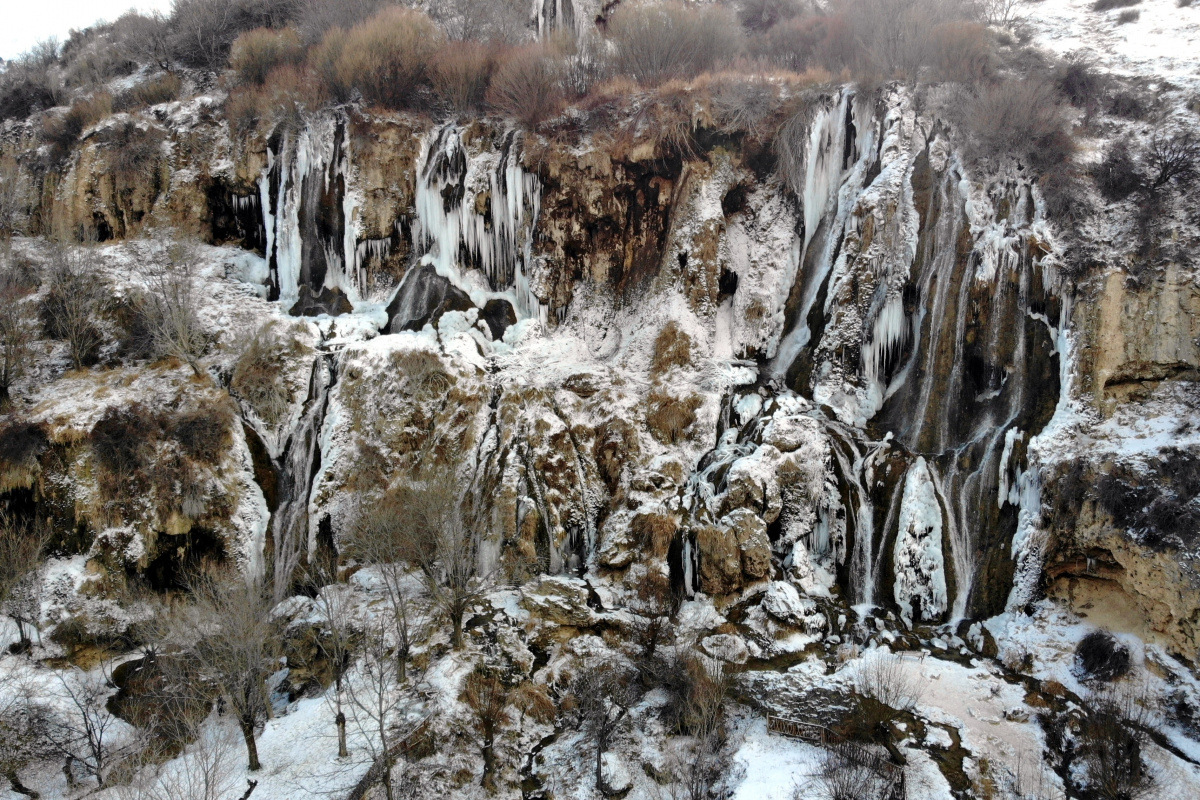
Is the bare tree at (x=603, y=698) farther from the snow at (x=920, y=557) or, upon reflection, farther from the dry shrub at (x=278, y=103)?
the dry shrub at (x=278, y=103)

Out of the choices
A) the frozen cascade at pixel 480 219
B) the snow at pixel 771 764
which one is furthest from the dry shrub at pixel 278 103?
the snow at pixel 771 764

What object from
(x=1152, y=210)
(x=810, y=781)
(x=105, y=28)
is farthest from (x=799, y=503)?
(x=105, y=28)

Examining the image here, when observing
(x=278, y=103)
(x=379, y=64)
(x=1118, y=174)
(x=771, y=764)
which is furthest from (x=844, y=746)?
(x=278, y=103)

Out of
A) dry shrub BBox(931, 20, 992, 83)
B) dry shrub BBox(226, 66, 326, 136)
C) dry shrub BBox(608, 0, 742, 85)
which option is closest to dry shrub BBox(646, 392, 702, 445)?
dry shrub BBox(931, 20, 992, 83)

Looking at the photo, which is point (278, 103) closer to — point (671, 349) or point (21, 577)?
point (671, 349)

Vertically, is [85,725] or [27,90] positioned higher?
[27,90]

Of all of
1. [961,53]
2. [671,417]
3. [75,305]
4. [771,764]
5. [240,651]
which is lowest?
[771,764]

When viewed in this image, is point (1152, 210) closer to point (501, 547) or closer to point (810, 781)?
point (810, 781)

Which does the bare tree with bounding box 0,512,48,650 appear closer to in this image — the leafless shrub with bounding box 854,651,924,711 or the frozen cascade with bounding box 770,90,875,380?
the leafless shrub with bounding box 854,651,924,711
